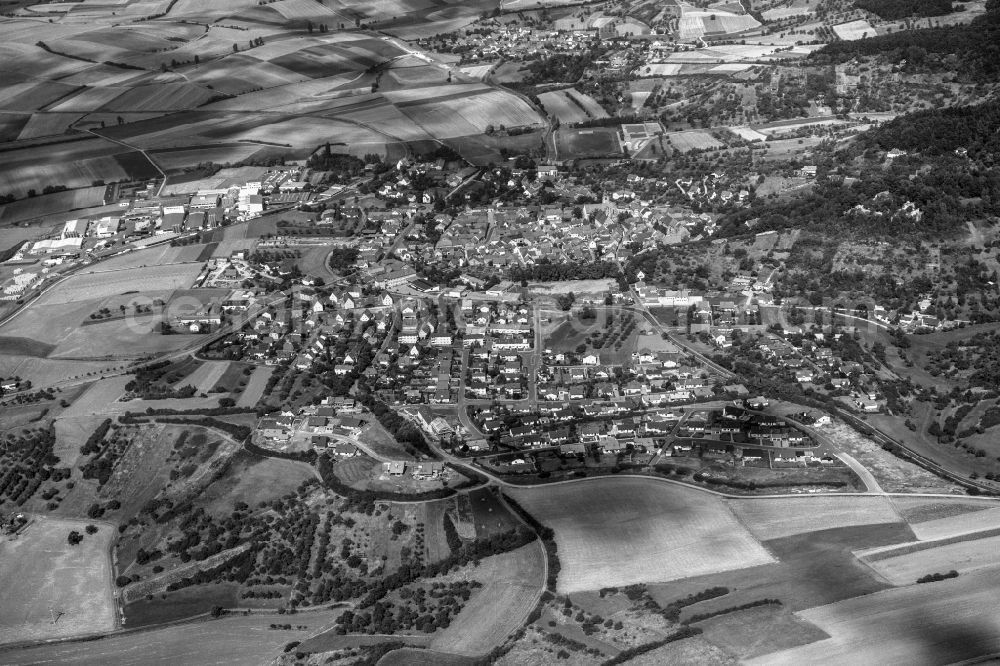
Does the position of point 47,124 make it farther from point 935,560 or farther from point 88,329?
point 935,560

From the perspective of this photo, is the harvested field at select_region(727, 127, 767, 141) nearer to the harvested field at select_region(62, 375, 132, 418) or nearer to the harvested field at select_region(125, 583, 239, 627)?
the harvested field at select_region(62, 375, 132, 418)

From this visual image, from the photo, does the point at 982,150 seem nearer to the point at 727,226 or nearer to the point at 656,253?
the point at 727,226

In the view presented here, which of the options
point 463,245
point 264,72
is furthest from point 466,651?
point 264,72

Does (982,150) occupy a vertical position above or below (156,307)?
above

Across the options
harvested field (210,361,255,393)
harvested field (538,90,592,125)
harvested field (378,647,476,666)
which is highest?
harvested field (538,90,592,125)

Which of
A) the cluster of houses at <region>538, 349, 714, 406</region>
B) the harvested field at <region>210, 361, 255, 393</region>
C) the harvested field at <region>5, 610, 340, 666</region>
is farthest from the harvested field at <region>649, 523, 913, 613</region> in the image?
the harvested field at <region>210, 361, 255, 393</region>

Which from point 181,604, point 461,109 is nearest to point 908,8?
point 461,109
